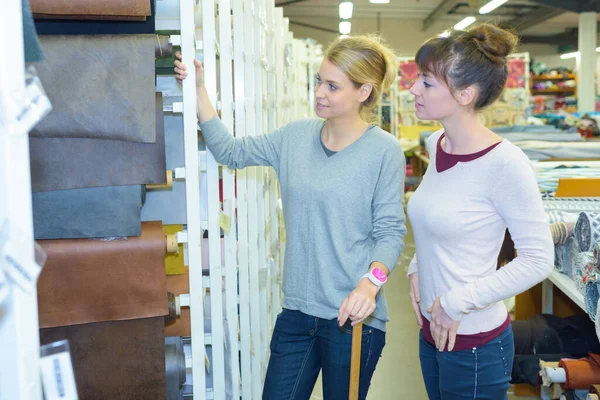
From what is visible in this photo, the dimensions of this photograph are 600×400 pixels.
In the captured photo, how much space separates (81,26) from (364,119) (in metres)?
0.95

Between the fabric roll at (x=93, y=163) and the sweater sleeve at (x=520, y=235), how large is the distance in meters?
0.94

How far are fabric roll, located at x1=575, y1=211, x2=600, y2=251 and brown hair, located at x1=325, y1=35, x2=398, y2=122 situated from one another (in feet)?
3.70

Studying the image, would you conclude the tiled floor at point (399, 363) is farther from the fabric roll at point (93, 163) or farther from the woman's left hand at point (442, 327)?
the fabric roll at point (93, 163)

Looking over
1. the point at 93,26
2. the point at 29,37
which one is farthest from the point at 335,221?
the point at 29,37

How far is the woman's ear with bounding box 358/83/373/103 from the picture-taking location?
2.29 m

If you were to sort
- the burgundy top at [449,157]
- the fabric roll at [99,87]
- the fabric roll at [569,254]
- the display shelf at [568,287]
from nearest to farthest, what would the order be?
the fabric roll at [99,87]
the burgundy top at [449,157]
the display shelf at [568,287]
the fabric roll at [569,254]

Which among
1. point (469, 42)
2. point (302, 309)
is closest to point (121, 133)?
point (302, 309)

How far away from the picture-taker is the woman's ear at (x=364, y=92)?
229 centimetres

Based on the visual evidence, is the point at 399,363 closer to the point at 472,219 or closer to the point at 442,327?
the point at 442,327

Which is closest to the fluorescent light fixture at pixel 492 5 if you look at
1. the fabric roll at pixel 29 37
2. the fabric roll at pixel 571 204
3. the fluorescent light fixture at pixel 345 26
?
the fluorescent light fixture at pixel 345 26

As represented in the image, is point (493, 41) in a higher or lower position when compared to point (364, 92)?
higher

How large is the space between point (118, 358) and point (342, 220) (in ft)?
2.59

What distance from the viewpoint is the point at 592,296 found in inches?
103

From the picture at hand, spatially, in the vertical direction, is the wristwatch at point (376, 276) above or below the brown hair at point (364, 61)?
below
